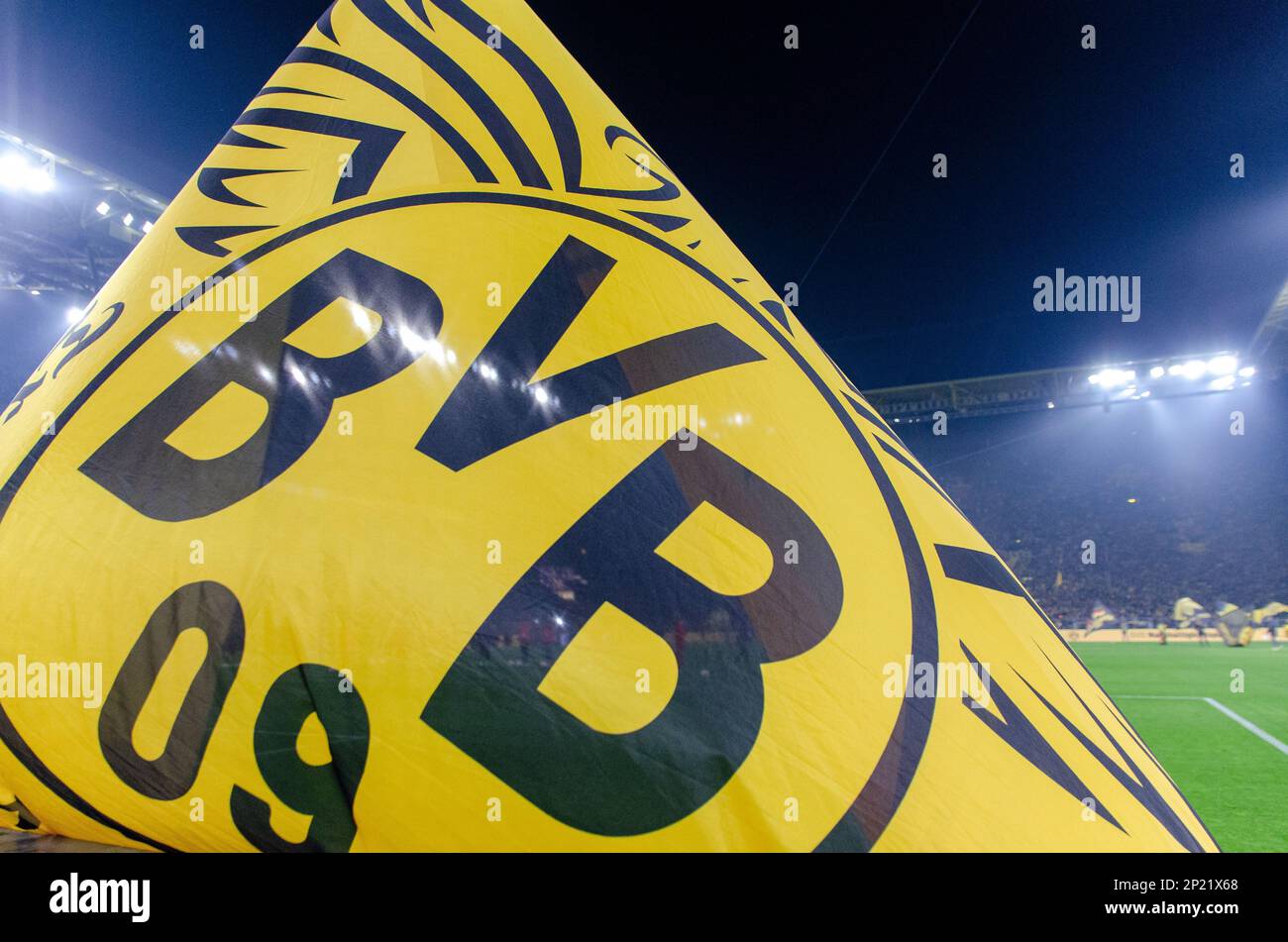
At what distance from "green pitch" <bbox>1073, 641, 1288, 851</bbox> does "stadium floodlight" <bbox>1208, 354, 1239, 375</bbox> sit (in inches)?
364

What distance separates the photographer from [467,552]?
1.32 meters

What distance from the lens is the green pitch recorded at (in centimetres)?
277

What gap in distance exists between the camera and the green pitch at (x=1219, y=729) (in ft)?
9.10

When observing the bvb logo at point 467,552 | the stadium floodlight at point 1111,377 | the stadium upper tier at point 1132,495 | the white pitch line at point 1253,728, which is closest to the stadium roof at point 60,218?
the bvb logo at point 467,552

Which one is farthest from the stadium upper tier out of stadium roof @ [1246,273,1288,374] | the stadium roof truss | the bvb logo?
the bvb logo

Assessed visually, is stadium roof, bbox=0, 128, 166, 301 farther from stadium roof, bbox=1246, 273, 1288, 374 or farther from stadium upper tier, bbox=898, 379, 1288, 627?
stadium roof, bbox=1246, 273, 1288, 374

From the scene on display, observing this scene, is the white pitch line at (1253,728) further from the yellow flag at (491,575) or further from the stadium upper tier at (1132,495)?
the stadium upper tier at (1132,495)

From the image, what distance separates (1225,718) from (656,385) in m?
5.94

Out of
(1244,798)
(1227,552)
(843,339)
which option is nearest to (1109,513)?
(1227,552)

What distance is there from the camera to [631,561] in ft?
4.42

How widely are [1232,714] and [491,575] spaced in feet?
21.1

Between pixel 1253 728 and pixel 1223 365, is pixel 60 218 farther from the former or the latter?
pixel 1223 365

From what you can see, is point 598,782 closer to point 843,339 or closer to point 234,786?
point 234,786
